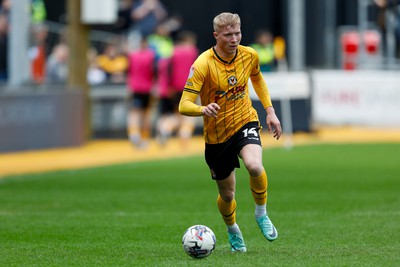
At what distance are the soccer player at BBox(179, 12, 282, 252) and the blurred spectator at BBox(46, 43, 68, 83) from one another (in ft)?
62.0

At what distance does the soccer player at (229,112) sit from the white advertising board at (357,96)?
1840 centimetres

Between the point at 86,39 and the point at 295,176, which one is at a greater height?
the point at 86,39

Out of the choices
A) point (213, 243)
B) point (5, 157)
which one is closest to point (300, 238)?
point (213, 243)

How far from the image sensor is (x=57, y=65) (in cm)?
2884

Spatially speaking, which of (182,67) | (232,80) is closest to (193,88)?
(232,80)

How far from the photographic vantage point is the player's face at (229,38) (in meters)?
9.52

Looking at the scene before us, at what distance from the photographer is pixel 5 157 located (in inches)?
891

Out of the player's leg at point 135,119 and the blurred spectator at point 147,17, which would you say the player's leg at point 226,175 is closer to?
the player's leg at point 135,119

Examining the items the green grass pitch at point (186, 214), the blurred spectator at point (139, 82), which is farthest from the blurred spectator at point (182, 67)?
the green grass pitch at point (186, 214)

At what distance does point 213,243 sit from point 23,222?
3846mm

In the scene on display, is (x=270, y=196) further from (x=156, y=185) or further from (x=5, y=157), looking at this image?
(x=5, y=157)

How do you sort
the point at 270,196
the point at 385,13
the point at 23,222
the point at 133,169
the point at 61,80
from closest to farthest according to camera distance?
the point at 23,222
the point at 270,196
the point at 133,169
the point at 61,80
the point at 385,13

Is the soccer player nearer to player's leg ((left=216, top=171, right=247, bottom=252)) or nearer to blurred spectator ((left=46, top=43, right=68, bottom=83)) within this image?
player's leg ((left=216, top=171, right=247, bottom=252))

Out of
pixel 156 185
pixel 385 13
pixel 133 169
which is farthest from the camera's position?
pixel 385 13
